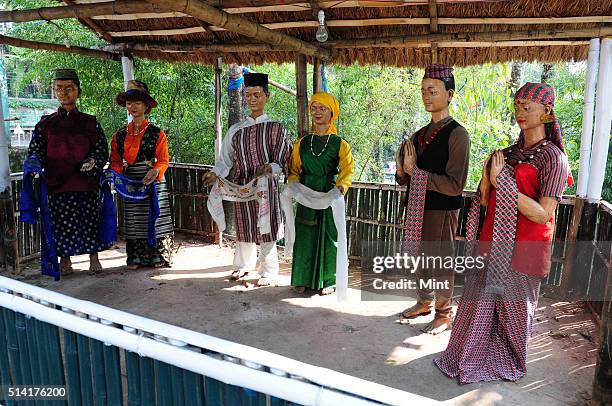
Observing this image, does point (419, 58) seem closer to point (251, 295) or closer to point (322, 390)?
point (251, 295)

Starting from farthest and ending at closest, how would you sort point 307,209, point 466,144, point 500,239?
point 307,209
point 466,144
point 500,239

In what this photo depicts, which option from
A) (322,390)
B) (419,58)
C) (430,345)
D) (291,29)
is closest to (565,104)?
(419,58)

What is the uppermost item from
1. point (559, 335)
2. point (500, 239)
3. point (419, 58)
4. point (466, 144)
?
point (419, 58)

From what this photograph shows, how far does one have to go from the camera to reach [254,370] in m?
1.19

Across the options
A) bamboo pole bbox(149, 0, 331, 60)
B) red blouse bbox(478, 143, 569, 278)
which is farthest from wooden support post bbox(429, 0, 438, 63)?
red blouse bbox(478, 143, 569, 278)

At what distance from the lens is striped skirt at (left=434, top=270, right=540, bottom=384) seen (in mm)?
2787

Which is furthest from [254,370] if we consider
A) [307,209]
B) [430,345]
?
[307,209]

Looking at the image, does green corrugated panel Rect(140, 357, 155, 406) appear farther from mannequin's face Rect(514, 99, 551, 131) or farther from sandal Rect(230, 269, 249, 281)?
sandal Rect(230, 269, 249, 281)

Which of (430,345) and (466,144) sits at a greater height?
(466,144)

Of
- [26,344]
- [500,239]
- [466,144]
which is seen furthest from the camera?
[466,144]

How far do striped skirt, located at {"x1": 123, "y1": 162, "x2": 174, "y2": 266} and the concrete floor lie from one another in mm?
164

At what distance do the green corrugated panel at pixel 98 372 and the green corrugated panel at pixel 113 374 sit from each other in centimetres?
2

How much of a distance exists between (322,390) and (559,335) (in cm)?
312

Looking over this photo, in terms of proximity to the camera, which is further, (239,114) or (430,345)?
(239,114)
